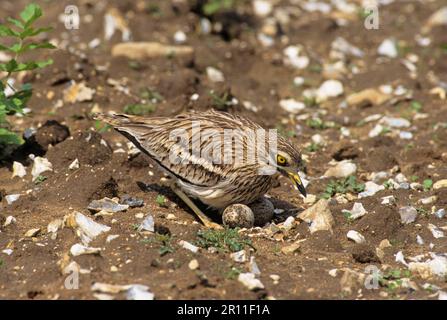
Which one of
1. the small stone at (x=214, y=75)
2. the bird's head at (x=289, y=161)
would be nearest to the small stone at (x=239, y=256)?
the bird's head at (x=289, y=161)

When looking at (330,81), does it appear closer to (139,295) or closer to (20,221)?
(20,221)

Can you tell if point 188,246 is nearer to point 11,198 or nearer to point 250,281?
point 250,281

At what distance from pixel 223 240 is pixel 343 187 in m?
1.88

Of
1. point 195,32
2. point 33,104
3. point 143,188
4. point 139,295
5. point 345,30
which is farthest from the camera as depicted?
point 345,30

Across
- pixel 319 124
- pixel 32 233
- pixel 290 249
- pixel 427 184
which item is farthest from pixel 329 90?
pixel 32 233

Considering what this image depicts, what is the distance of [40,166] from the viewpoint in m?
7.59

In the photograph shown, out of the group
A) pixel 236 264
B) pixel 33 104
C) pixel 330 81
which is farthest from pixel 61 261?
pixel 330 81

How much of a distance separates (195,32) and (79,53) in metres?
2.17

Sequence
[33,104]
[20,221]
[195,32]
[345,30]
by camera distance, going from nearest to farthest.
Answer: [20,221] < [33,104] < [195,32] < [345,30]

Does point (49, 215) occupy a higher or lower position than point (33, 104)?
lower

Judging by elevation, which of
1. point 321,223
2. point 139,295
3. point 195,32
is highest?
point 195,32

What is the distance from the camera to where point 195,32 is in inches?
457

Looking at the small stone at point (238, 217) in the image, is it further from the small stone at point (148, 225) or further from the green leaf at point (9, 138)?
the green leaf at point (9, 138)

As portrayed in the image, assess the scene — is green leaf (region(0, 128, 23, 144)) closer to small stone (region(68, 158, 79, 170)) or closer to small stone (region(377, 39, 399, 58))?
small stone (region(68, 158, 79, 170))
